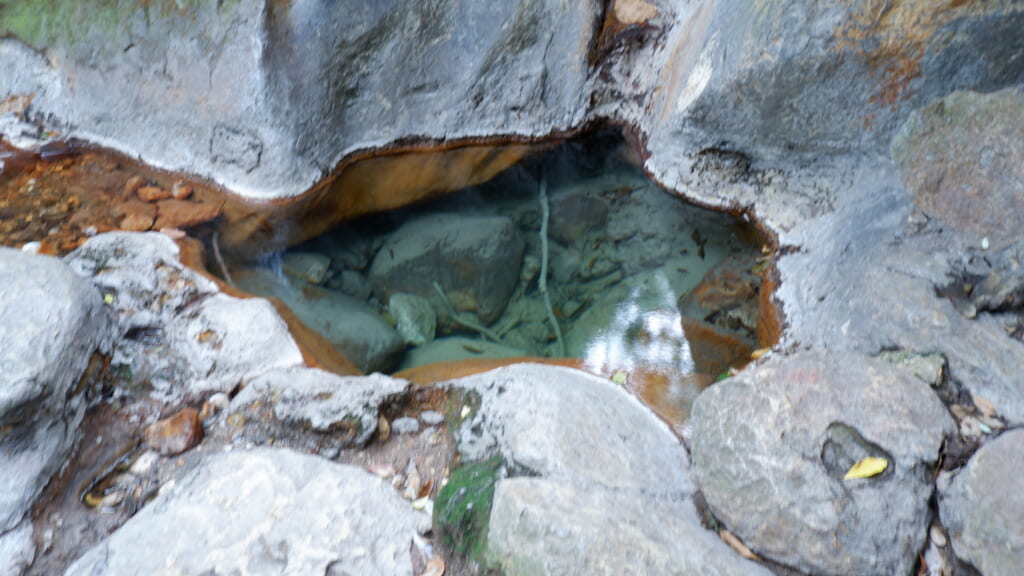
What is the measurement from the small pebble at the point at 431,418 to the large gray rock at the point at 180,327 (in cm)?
60

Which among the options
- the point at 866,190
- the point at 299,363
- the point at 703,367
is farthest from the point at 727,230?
the point at 299,363

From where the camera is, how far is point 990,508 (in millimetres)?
1609

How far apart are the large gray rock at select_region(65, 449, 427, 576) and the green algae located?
2972mm

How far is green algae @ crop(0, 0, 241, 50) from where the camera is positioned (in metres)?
3.60

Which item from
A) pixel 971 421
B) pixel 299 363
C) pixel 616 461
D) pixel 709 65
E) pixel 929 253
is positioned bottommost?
pixel 299 363

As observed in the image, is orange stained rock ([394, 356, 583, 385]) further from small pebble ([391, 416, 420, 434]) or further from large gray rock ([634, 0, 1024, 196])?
large gray rock ([634, 0, 1024, 196])

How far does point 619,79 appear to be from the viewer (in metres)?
4.37

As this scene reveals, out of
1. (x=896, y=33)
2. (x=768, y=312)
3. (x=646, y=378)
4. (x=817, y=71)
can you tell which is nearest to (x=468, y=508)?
(x=646, y=378)

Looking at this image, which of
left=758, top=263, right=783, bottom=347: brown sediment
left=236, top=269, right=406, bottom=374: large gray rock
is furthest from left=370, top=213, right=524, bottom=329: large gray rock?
left=758, top=263, right=783, bottom=347: brown sediment

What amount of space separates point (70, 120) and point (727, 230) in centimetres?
425

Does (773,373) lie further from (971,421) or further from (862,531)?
(971,421)

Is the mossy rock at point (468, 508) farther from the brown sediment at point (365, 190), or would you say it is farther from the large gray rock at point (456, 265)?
the brown sediment at point (365, 190)

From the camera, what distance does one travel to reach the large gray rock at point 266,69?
3.61 metres

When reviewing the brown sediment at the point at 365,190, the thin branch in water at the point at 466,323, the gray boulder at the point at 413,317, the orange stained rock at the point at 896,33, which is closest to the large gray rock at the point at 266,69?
the brown sediment at the point at 365,190
